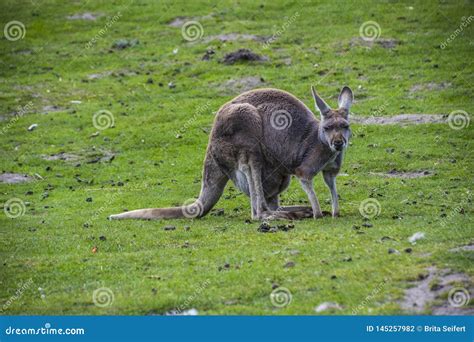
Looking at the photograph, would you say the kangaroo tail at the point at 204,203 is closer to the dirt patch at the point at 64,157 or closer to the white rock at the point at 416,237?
the white rock at the point at 416,237

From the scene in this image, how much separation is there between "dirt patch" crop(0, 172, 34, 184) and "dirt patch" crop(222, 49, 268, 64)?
27.1 ft

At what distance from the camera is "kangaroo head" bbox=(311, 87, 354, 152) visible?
12.0 meters

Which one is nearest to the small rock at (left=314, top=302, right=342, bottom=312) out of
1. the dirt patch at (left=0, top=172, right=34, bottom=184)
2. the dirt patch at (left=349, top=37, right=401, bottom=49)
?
the dirt patch at (left=0, top=172, right=34, bottom=184)

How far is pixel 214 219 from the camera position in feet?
44.0

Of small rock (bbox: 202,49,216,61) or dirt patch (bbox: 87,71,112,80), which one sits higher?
small rock (bbox: 202,49,216,61)

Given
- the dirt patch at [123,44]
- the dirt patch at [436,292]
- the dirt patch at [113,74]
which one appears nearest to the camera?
the dirt patch at [436,292]

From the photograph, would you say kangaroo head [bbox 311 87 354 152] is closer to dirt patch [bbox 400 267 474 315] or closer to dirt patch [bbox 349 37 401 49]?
dirt patch [bbox 400 267 474 315]

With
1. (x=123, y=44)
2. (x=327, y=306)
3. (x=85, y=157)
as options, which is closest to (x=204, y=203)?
(x=327, y=306)

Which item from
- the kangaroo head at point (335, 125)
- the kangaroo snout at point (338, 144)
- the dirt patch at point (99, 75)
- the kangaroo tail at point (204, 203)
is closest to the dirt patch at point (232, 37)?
the dirt patch at point (99, 75)

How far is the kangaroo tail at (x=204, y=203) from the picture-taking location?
13.4 m

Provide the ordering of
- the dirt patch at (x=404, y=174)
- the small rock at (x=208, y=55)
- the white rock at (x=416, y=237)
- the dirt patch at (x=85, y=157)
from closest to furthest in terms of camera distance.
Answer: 1. the white rock at (x=416, y=237)
2. the dirt patch at (x=404, y=174)
3. the dirt patch at (x=85, y=157)
4. the small rock at (x=208, y=55)

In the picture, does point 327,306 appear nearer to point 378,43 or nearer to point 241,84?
point 241,84

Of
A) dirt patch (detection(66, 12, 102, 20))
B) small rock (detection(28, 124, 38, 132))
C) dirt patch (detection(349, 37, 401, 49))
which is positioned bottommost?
dirt patch (detection(66, 12, 102, 20))

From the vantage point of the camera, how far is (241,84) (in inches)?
885
